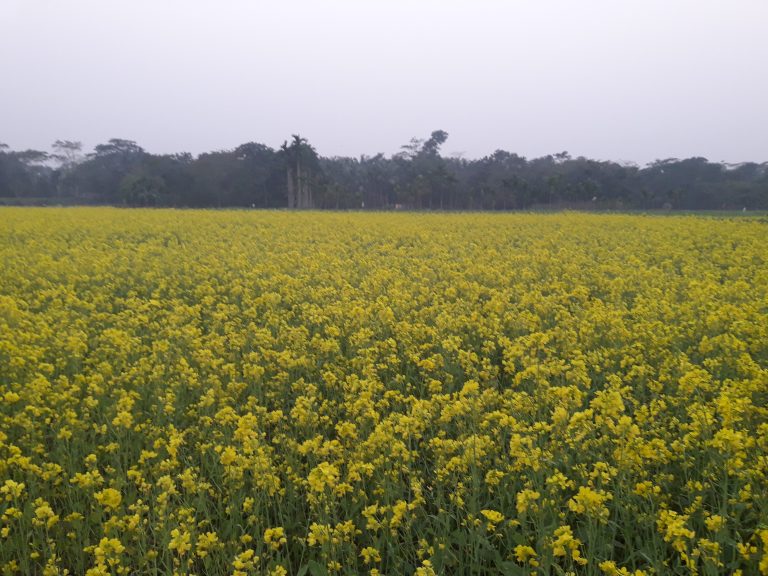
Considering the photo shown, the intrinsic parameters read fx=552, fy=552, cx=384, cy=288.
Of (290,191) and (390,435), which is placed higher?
(290,191)

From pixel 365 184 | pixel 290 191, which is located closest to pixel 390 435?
pixel 290 191

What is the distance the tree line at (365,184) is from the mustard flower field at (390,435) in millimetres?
55971

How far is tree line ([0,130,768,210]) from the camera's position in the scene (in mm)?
62406

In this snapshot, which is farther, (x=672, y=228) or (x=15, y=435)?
(x=672, y=228)

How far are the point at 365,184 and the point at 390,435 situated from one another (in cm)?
7079

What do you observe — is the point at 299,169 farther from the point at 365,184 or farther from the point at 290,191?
the point at 365,184

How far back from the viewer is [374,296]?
27.6 ft

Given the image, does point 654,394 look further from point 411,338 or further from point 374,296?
point 374,296

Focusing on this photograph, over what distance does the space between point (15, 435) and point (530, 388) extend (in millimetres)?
4031

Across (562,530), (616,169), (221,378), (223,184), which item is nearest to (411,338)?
(221,378)

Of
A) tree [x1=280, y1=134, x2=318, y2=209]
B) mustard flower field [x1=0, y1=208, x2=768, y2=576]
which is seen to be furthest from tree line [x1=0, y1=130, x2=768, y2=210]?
mustard flower field [x1=0, y1=208, x2=768, y2=576]

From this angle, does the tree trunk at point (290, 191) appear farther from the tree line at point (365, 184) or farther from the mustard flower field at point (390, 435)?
the mustard flower field at point (390, 435)

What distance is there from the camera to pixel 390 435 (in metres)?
3.38

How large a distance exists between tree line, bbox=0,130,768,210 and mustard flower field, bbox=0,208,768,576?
55971 mm
